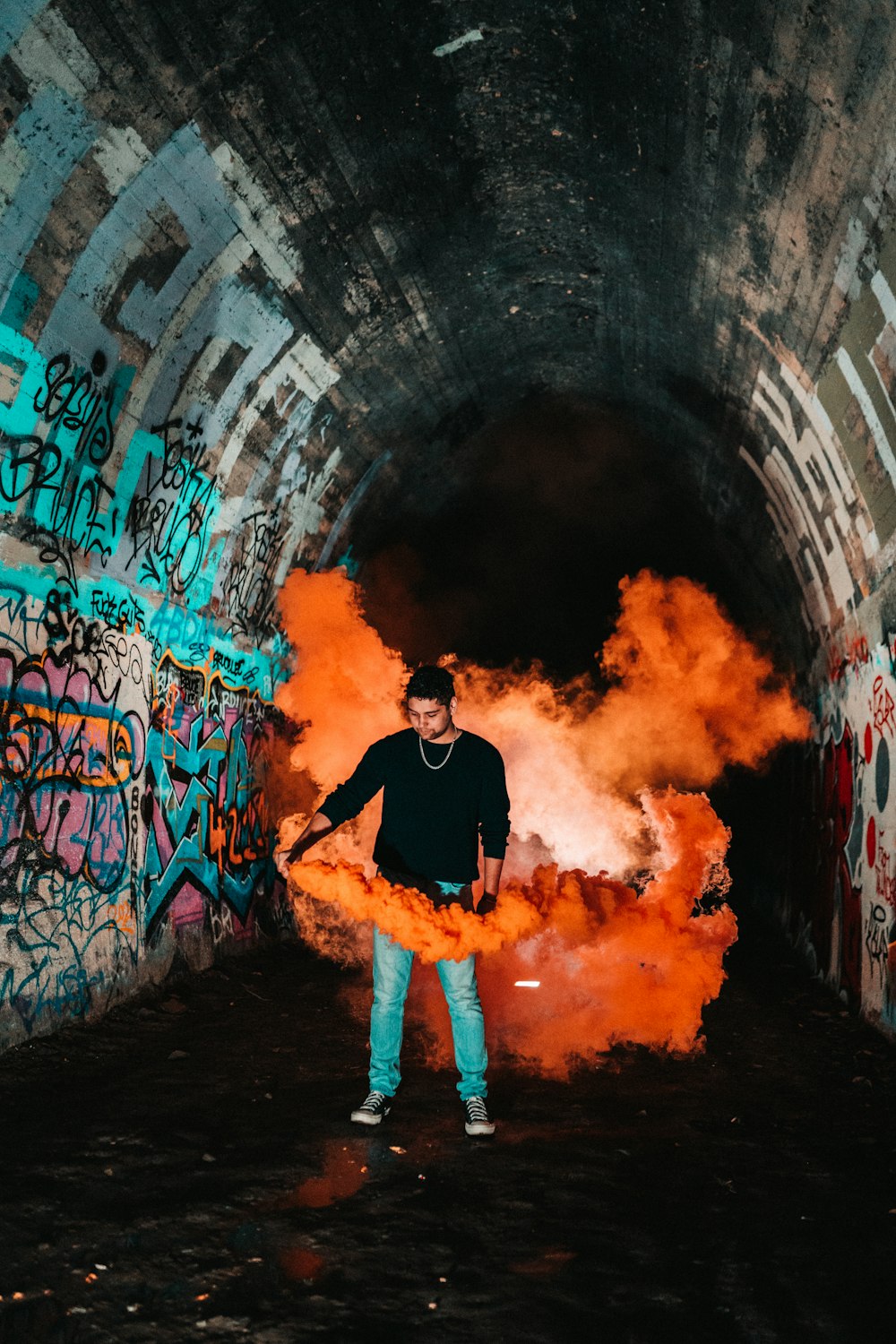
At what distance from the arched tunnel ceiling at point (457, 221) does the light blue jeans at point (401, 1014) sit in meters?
4.40

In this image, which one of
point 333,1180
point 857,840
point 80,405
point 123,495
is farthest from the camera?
point 857,840

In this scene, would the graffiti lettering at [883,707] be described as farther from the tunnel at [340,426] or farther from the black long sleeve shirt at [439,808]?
the black long sleeve shirt at [439,808]

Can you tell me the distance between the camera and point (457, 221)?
856 centimetres

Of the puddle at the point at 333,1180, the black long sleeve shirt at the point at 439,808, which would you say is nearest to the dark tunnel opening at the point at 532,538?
the black long sleeve shirt at the point at 439,808

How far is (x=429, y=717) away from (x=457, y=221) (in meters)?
4.97

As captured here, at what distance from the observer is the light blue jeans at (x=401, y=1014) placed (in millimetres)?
5496

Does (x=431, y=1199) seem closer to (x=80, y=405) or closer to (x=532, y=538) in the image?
(x=80, y=405)

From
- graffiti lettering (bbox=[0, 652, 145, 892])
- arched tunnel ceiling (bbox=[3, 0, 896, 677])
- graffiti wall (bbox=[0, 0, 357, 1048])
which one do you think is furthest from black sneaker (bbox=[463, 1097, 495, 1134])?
arched tunnel ceiling (bbox=[3, 0, 896, 677])

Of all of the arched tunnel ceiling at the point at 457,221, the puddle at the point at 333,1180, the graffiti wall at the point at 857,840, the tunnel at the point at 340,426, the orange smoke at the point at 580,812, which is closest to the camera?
the puddle at the point at 333,1180

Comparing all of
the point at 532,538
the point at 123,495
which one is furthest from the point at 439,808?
the point at 532,538

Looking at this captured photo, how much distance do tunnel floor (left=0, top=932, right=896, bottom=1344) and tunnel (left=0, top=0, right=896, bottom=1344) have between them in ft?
0.12

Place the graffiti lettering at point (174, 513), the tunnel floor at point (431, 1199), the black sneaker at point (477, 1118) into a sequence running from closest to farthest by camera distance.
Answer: the tunnel floor at point (431, 1199), the black sneaker at point (477, 1118), the graffiti lettering at point (174, 513)

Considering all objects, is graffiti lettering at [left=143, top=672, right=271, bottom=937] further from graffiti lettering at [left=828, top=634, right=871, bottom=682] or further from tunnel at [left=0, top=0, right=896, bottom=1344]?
graffiti lettering at [left=828, top=634, right=871, bottom=682]

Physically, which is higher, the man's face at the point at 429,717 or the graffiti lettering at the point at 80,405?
the graffiti lettering at the point at 80,405
